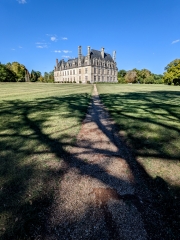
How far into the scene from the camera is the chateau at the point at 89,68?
67375 millimetres

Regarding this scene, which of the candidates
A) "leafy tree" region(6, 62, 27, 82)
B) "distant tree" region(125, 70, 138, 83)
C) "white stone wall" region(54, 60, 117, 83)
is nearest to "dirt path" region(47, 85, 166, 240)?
"white stone wall" region(54, 60, 117, 83)

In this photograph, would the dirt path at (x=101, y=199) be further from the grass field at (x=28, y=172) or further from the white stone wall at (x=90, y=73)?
the white stone wall at (x=90, y=73)

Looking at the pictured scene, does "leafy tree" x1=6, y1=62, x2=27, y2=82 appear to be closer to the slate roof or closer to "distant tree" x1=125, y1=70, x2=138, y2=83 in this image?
the slate roof

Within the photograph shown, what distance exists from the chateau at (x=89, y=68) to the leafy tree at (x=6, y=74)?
24.5 meters

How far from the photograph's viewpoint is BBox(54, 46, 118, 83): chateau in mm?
67375

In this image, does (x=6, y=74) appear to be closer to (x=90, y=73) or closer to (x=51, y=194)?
(x=90, y=73)

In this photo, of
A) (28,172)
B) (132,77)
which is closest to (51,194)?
(28,172)

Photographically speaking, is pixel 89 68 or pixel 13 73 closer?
pixel 13 73

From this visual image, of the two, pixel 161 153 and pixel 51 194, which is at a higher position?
pixel 161 153

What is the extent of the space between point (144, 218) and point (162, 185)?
844mm

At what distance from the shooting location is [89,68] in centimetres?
6644

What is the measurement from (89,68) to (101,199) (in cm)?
6814

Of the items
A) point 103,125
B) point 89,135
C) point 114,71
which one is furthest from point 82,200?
point 114,71

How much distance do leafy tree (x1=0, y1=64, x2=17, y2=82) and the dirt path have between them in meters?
62.6
